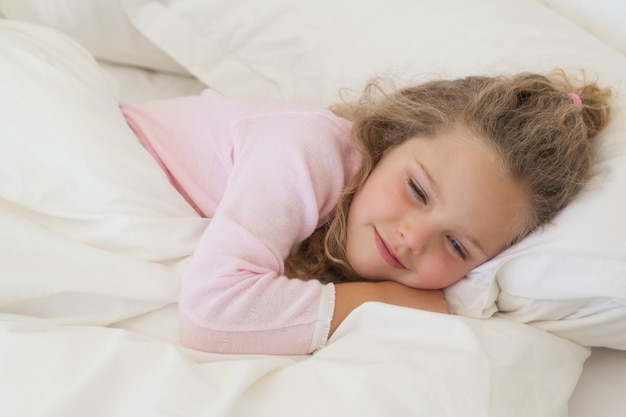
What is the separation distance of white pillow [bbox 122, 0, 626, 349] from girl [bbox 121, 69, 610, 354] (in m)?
0.05

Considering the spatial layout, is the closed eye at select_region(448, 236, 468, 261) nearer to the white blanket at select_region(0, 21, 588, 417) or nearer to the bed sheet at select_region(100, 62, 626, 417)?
the white blanket at select_region(0, 21, 588, 417)

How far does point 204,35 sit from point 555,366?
3.12 ft

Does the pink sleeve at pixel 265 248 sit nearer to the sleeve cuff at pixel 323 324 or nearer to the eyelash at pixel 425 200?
the sleeve cuff at pixel 323 324

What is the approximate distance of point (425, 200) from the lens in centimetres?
90

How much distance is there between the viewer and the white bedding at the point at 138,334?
640 millimetres

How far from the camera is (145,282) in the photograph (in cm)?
79

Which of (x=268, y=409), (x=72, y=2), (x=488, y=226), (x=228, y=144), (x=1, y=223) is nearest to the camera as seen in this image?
(x=268, y=409)

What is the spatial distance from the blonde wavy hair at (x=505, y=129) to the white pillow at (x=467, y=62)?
3cm

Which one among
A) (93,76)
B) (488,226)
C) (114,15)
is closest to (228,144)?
(93,76)

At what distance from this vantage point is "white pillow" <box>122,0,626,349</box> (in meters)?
0.83

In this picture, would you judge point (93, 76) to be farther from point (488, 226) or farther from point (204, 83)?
point (488, 226)

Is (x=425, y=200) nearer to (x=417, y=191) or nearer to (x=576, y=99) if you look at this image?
(x=417, y=191)

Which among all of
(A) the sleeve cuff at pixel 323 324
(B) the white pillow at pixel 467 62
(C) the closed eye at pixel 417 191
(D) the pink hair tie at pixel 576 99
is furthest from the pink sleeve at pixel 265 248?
(D) the pink hair tie at pixel 576 99

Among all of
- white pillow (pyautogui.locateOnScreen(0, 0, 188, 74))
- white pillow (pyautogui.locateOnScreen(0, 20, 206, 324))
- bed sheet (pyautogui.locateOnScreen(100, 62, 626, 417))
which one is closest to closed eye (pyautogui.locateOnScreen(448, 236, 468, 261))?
bed sheet (pyautogui.locateOnScreen(100, 62, 626, 417))
